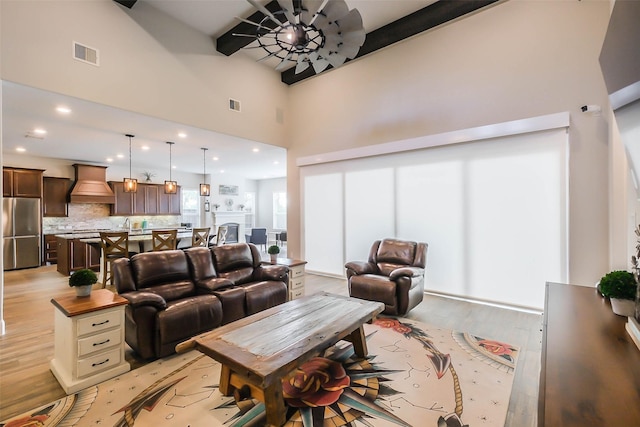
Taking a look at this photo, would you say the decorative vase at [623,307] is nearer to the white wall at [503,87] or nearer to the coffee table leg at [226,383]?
the white wall at [503,87]

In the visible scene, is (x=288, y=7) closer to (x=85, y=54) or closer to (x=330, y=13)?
(x=330, y=13)

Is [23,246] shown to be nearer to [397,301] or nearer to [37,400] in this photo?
[37,400]

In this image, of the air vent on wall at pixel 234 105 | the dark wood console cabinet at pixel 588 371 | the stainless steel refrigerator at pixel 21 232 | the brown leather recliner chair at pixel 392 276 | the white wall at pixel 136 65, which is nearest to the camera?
the dark wood console cabinet at pixel 588 371

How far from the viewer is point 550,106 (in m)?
3.71

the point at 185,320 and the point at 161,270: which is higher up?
the point at 161,270

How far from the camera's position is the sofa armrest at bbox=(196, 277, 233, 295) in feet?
11.0

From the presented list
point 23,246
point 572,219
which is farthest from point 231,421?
point 23,246

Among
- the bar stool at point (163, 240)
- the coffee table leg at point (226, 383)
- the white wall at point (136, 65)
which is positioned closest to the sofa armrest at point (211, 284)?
the coffee table leg at point (226, 383)

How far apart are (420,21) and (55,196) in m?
9.56

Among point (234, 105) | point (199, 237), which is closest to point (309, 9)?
point (234, 105)

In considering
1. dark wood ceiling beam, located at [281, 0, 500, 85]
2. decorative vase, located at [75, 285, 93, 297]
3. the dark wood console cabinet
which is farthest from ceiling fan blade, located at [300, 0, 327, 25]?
decorative vase, located at [75, 285, 93, 297]

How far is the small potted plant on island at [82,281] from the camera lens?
2.58 meters

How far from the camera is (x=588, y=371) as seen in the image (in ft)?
3.79

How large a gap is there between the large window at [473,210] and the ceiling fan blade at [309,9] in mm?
3117
